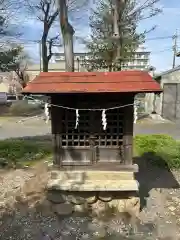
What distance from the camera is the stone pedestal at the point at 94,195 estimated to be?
5.82 m

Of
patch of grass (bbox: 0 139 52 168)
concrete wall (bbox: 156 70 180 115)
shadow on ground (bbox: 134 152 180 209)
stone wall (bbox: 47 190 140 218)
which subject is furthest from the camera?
concrete wall (bbox: 156 70 180 115)

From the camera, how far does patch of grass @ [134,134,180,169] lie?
8.67m

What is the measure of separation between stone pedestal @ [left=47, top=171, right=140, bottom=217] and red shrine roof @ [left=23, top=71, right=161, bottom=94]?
163 centimetres

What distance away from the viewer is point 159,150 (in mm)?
9484

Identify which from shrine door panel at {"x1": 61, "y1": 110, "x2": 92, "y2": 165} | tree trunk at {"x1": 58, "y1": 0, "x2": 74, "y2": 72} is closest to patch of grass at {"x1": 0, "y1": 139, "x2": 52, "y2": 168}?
shrine door panel at {"x1": 61, "y1": 110, "x2": 92, "y2": 165}

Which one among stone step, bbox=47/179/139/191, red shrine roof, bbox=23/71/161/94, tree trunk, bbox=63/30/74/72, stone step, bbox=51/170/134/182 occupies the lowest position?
stone step, bbox=47/179/139/191

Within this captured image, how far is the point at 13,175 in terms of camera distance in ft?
24.7

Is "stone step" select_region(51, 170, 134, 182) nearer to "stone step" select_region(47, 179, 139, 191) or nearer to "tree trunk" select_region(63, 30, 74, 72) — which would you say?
"stone step" select_region(47, 179, 139, 191)

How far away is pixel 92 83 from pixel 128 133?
1.17m

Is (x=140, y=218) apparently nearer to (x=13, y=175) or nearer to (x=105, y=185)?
(x=105, y=185)

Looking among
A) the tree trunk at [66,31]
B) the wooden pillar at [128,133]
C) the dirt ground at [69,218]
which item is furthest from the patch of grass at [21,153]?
the wooden pillar at [128,133]

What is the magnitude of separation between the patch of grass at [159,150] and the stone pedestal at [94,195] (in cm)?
293

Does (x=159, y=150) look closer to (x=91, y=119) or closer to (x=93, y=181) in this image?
(x=93, y=181)

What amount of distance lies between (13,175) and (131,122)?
3442mm
